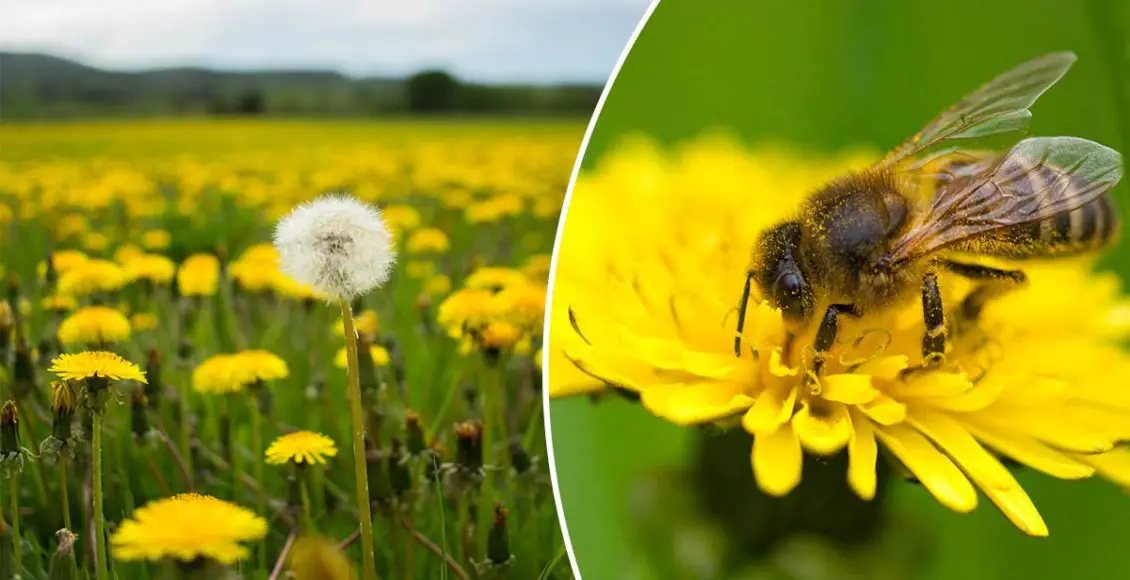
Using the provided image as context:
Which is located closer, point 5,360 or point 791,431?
point 791,431

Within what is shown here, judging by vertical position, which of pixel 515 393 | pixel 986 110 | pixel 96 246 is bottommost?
pixel 515 393

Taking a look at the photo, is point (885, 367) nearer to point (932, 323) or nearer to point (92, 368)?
point (932, 323)

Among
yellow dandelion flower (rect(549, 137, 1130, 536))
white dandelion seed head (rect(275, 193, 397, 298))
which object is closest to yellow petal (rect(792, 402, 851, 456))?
yellow dandelion flower (rect(549, 137, 1130, 536))

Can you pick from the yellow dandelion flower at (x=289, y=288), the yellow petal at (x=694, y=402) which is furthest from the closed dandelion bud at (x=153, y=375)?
the yellow petal at (x=694, y=402)

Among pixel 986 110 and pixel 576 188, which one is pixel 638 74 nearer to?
pixel 576 188

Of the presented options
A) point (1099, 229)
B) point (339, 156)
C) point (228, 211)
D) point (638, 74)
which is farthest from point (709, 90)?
point (228, 211)

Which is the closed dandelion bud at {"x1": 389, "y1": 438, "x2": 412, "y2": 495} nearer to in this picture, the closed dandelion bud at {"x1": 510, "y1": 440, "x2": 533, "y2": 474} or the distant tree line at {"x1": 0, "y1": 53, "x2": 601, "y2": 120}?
the closed dandelion bud at {"x1": 510, "y1": 440, "x2": 533, "y2": 474}
